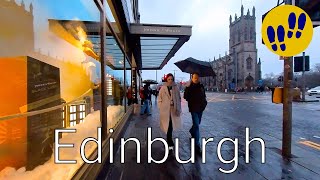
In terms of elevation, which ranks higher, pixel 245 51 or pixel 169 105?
pixel 245 51

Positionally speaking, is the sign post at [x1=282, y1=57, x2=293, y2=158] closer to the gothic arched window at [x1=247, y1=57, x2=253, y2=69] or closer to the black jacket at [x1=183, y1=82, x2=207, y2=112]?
the black jacket at [x1=183, y1=82, x2=207, y2=112]

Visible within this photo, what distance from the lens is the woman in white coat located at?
648cm

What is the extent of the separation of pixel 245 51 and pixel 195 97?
4525 inches

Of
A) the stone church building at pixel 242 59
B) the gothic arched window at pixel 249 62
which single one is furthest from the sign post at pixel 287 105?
the gothic arched window at pixel 249 62

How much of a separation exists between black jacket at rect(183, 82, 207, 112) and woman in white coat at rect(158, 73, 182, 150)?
229mm

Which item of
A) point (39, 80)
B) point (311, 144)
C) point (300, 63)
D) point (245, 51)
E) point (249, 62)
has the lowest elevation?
point (311, 144)

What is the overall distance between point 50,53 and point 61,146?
1.09m

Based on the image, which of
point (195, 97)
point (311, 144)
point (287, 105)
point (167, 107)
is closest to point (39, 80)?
point (167, 107)

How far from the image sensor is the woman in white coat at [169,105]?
648 centimetres

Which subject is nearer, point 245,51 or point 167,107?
point 167,107

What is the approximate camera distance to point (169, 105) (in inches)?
256

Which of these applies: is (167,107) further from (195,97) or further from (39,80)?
(39,80)

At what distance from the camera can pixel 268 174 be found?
16.2 ft

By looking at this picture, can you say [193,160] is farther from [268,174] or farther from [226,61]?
[226,61]
